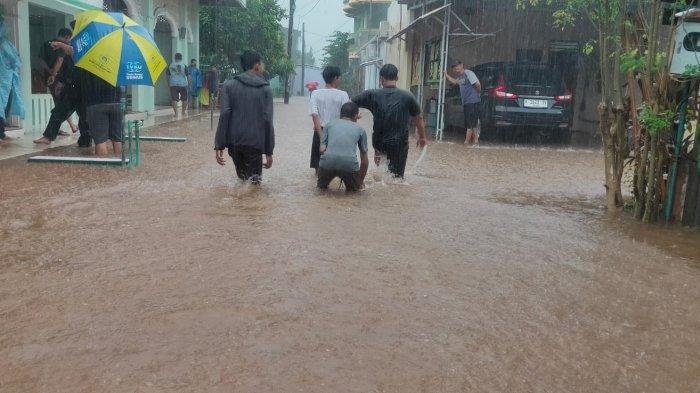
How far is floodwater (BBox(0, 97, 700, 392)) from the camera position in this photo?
3.13 metres

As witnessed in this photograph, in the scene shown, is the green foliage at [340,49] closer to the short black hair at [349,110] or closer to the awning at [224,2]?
the awning at [224,2]

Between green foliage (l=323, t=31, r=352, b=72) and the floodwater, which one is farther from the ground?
green foliage (l=323, t=31, r=352, b=72)

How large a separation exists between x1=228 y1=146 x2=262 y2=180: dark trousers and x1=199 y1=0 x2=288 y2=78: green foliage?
21846 millimetres

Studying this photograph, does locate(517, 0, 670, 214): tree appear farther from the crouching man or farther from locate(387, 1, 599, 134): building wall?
locate(387, 1, 599, 134): building wall

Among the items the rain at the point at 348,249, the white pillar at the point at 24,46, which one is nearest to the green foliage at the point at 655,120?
the rain at the point at 348,249

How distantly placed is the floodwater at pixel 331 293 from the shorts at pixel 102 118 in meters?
2.13

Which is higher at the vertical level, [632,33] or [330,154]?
[632,33]

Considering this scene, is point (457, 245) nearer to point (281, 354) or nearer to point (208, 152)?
point (281, 354)

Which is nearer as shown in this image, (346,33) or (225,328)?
(225,328)

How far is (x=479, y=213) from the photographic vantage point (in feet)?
22.7

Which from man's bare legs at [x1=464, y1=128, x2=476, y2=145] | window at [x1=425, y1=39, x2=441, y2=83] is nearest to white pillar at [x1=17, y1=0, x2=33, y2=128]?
man's bare legs at [x1=464, y1=128, x2=476, y2=145]

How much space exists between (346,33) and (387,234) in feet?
160

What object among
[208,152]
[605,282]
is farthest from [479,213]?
[208,152]

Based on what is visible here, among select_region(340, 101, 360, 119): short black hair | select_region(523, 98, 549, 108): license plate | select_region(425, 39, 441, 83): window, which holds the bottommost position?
select_region(340, 101, 360, 119): short black hair
